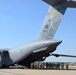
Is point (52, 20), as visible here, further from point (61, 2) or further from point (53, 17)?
point (61, 2)

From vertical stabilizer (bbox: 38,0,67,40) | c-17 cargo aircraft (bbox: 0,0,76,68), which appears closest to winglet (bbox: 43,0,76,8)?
c-17 cargo aircraft (bbox: 0,0,76,68)

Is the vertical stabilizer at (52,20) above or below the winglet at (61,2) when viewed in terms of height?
below

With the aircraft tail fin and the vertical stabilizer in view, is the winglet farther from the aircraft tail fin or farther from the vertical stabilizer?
the vertical stabilizer

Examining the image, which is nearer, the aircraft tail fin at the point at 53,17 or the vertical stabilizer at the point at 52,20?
the aircraft tail fin at the point at 53,17

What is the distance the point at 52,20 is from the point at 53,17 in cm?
44

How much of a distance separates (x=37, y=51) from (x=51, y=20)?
4233mm

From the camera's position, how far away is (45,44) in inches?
1134

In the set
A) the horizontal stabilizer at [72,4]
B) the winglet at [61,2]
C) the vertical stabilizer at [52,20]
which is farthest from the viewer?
the vertical stabilizer at [52,20]

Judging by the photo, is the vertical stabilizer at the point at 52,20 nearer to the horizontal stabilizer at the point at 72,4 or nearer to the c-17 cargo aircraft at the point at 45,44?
the c-17 cargo aircraft at the point at 45,44

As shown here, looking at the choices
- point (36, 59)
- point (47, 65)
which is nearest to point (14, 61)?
point (36, 59)

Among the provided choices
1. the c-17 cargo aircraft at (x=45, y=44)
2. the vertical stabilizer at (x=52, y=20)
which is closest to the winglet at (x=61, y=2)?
the c-17 cargo aircraft at (x=45, y=44)

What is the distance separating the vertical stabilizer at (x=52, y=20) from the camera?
27.8 meters

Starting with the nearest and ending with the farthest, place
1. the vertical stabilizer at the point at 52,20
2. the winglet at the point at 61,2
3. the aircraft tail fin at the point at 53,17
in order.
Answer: the winglet at the point at 61,2 → the aircraft tail fin at the point at 53,17 → the vertical stabilizer at the point at 52,20

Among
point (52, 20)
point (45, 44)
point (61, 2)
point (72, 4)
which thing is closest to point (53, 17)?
point (52, 20)
